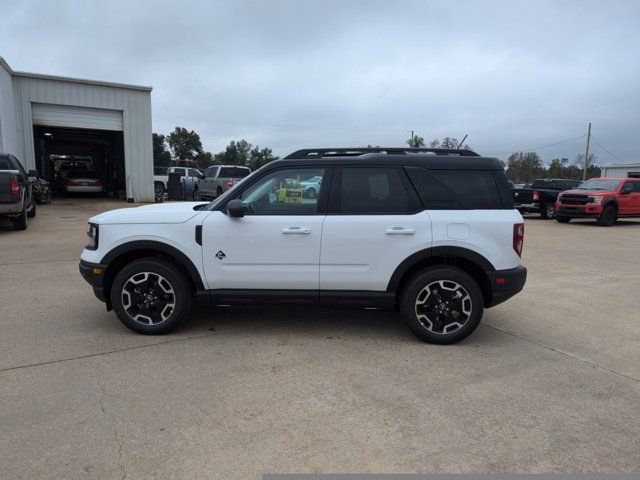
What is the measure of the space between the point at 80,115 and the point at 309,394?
1970 cm

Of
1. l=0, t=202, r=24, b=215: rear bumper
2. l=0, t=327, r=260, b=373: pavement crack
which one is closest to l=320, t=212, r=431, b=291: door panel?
l=0, t=327, r=260, b=373: pavement crack

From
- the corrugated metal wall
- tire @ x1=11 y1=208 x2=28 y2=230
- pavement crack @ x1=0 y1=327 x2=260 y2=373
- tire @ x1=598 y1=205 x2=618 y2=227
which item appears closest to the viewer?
pavement crack @ x1=0 y1=327 x2=260 y2=373

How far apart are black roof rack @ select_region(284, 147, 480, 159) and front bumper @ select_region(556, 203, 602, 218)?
47.4ft

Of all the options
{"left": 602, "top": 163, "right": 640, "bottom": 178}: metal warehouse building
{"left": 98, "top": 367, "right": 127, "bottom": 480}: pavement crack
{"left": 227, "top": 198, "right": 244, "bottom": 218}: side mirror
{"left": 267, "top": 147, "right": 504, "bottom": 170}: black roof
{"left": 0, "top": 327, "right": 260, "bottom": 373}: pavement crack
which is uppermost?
{"left": 602, "top": 163, "right": 640, "bottom": 178}: metal warehouse building

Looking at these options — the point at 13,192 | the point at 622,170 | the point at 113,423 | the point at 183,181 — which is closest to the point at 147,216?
the point at 113,423

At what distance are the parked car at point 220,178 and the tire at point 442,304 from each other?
53.0 feet

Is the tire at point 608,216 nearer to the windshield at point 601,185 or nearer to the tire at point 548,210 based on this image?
the windshield at point 601,185

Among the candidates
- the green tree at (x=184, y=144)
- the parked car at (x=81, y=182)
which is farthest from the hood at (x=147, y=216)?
the green tree at (x=184, y=144)

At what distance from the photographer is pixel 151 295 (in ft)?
14.9

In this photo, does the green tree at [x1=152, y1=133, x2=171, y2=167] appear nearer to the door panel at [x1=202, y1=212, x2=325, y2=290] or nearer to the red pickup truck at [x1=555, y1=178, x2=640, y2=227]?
the red pickup truck at [x1=555, y1=178, x2=640, y2=227]

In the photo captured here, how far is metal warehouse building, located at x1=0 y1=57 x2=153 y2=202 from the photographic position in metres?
17.2

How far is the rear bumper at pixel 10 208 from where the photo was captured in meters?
10.4

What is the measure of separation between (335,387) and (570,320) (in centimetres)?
335

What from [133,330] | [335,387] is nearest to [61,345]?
[133,330]
